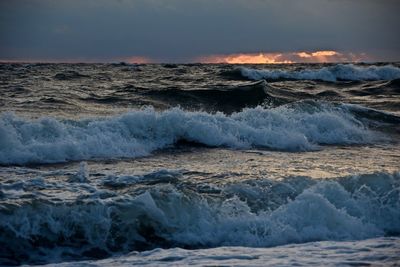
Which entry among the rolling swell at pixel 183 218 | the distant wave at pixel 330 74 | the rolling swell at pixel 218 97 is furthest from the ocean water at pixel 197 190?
the distant wave at pixel 330 74

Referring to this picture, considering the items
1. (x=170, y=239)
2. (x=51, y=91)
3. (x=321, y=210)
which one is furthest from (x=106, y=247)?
(x=51, y=91)

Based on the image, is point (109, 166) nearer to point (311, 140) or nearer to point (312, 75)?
point (311, 140)

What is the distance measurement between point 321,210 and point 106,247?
295cm

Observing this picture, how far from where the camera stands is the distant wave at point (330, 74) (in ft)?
115

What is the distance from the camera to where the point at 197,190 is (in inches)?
302

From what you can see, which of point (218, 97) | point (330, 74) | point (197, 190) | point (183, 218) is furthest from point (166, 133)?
point (330, 74)

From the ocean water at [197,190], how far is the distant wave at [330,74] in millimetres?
20390

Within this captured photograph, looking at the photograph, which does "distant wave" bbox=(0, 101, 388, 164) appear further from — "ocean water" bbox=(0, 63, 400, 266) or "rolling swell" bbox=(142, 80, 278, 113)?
"rolling swell" bbox=(142, 80, 278, 113)

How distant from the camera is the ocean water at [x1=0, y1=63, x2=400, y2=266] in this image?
5.92 metres

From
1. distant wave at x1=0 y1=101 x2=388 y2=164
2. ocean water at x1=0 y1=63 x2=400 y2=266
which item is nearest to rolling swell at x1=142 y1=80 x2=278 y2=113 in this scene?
distant wave at x1=0 y1=101 x2=388 y2=164

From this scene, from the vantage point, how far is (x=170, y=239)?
637cm

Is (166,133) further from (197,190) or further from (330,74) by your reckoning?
(330,74)

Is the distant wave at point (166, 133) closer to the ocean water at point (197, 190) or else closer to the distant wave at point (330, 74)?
the ocean water at point (197, 190)

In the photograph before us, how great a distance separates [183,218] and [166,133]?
600 cm
